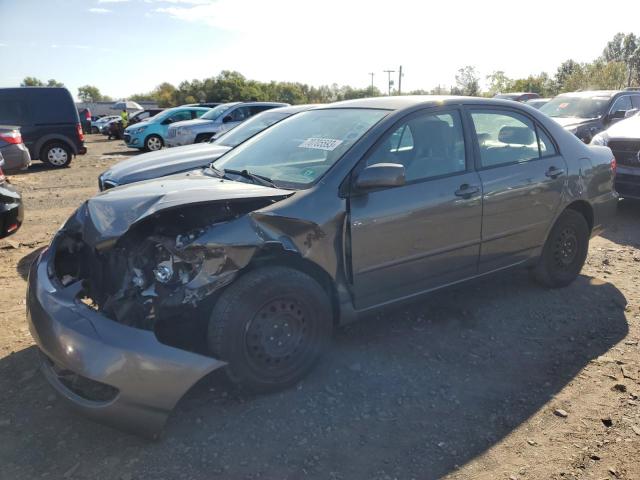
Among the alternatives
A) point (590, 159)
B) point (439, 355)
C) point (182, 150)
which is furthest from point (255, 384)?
point (182, 150)

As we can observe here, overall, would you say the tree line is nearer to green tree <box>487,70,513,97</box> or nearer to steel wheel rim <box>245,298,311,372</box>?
green tree <box>487,70,513,97</box>

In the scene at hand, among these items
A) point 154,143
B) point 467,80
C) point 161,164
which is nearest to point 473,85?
point 467,80

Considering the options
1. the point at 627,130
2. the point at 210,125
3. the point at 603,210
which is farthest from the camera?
the point at 210,125

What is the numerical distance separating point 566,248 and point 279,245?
2.95m

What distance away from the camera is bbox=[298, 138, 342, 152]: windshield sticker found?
3.37 m

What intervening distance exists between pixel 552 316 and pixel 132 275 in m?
3.25

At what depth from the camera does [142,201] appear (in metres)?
2.87

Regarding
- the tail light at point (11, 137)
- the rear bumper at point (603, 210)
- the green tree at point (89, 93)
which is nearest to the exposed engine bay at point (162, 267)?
the rear bumper at point (603, 210)

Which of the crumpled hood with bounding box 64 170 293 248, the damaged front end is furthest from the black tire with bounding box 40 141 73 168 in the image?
the damaged front end

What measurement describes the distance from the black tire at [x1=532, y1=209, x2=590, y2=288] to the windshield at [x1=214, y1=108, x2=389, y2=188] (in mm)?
2030

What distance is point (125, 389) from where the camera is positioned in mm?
2408

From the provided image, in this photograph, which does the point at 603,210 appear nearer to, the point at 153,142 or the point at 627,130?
the point at 627,130

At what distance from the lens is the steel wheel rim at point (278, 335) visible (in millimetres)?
2838

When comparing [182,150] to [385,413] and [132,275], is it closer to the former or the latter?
[132,275]
